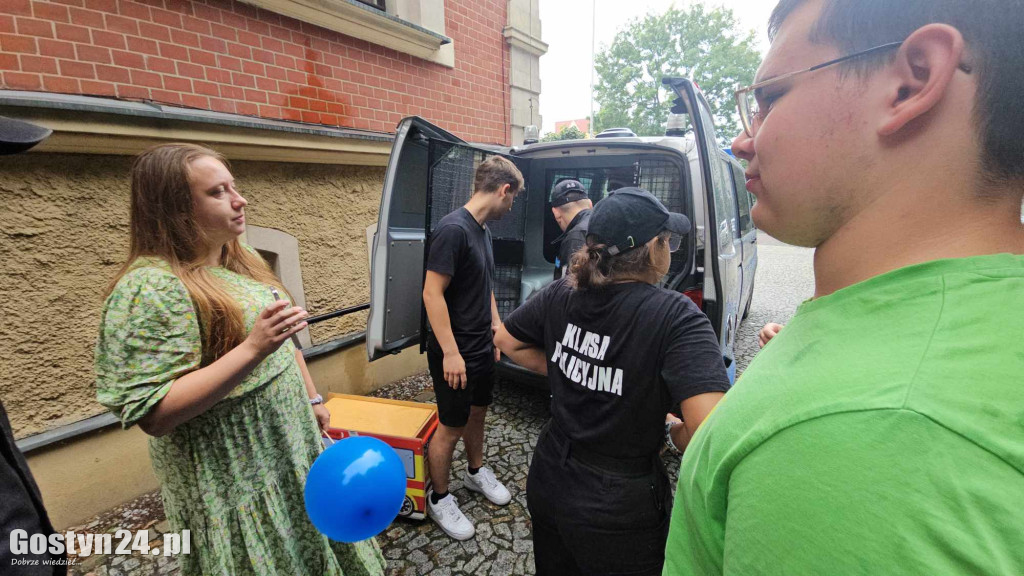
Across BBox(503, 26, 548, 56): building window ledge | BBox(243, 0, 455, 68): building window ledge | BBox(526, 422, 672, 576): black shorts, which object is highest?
BBox(503, 26, 548, 56): building window ledge

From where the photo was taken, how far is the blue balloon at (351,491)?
1410 mm

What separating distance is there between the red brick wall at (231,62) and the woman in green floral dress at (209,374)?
1666mm

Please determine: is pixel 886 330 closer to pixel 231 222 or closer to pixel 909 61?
pixel 909 61

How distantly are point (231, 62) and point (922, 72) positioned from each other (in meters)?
3.73

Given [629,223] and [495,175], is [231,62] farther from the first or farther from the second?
[629,223]

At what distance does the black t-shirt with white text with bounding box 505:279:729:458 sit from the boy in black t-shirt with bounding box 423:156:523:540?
0.94 meters

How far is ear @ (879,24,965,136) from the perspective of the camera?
1.56 feet

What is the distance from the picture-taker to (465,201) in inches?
123

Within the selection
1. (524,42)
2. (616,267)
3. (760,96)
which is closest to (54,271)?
(616,267)

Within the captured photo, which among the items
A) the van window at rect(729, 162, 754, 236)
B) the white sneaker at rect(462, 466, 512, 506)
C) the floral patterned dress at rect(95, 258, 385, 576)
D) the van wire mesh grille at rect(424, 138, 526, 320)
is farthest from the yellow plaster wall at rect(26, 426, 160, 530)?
the van window at rect(729, 162, 754, 236)

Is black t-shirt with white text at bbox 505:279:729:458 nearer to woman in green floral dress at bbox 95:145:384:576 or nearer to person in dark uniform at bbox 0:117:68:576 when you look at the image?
woman in green floral dress at bbox 95:145:384:576

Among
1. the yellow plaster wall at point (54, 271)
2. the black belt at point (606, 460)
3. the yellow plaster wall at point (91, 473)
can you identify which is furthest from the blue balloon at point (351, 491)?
the yellow plaster wall at point (54, 271)

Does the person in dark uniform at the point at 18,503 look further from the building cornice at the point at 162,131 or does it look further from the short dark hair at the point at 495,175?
the short dark hair at the point at 495,175

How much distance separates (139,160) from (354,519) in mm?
1428
